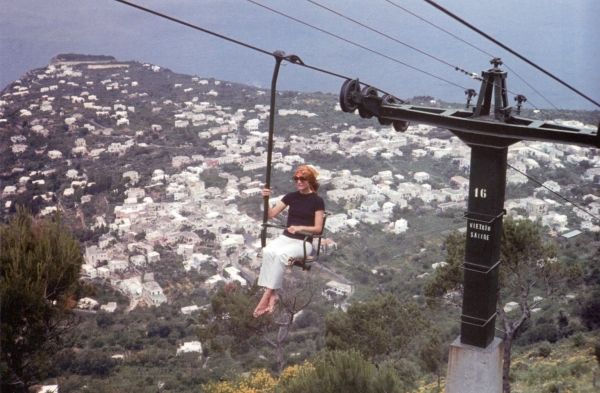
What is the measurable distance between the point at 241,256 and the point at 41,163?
60.5ft

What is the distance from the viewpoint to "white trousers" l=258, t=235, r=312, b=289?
5387 mm

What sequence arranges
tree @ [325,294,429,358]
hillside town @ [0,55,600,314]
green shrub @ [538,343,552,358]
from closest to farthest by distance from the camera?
1. green shrub @ [538,343,552,358]
2. tree @ [325,294,429,358]
3. hillside town @ [0,55,600,314]

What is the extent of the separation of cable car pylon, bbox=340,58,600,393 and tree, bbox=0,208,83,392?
5.43 meters

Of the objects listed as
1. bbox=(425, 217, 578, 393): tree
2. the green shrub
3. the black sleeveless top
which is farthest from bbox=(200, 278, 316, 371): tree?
the black sleeveless top

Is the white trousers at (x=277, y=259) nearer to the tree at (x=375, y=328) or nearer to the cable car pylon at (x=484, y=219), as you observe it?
the cable car pylon at (x=484, y=219)

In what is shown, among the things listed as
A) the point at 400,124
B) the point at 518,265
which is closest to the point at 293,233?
the point at 400,124

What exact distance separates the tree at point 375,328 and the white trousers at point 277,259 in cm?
833

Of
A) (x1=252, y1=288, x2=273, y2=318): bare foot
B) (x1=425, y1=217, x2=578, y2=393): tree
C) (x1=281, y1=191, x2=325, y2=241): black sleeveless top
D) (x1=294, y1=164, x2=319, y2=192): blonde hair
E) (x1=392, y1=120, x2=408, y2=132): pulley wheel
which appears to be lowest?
(x1=425, y1=217, x2=578, y2=393): tree

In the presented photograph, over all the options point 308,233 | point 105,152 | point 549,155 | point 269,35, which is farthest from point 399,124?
point 269,35

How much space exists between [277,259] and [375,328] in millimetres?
8752

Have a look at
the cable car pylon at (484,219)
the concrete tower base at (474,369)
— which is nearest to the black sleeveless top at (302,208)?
the cable car pylon at (484,219)

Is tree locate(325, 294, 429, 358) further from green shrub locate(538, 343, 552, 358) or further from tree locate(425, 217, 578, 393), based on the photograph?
green shrub locate(538, 343, 552, 358)

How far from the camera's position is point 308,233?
17.7ft

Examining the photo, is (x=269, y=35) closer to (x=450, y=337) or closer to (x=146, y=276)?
(x=146, y=276)
